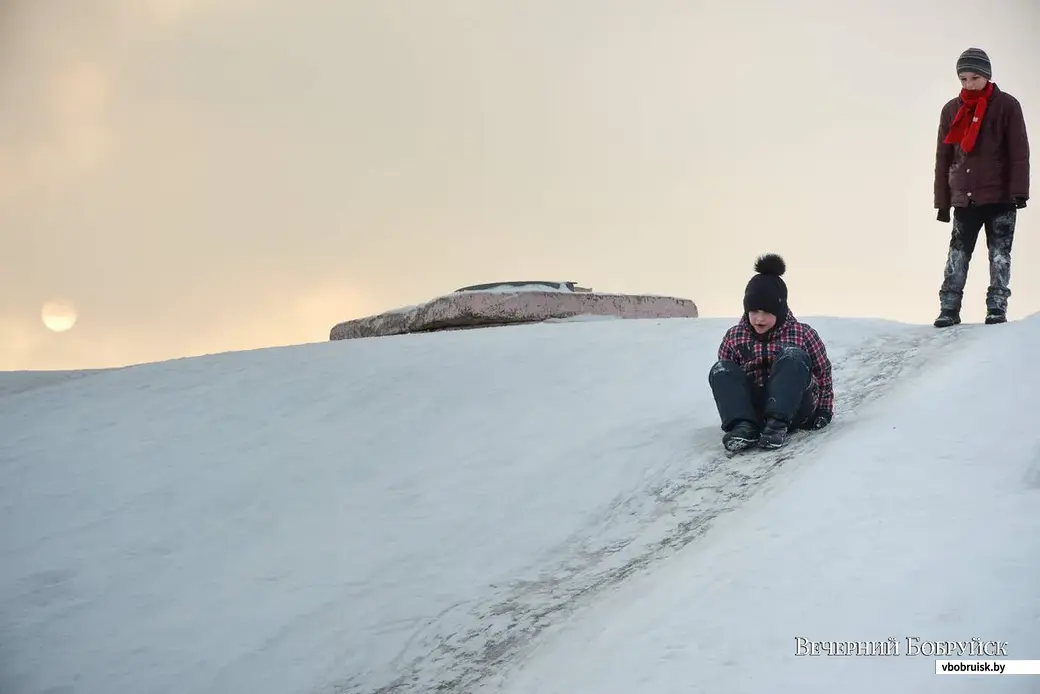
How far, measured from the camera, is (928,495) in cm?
372

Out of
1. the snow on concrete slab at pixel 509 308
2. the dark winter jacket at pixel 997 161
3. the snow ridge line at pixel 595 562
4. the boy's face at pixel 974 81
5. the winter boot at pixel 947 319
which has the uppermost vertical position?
the boy's face at pixel 974 81

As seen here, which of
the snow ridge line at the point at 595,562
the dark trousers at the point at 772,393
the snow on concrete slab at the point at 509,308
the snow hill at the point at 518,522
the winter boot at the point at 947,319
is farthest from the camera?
the snow on concrete slab at the point at 509,308

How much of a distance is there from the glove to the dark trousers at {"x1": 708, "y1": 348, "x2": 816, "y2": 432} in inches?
1.0

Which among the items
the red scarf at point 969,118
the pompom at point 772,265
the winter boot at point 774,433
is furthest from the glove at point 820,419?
the red scarf at point 969,118

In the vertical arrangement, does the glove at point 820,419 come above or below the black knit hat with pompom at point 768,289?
below

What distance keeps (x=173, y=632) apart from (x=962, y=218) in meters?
5.24

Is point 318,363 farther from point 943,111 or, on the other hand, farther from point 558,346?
point 943,111

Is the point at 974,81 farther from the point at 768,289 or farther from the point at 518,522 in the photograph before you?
the point at 518,522

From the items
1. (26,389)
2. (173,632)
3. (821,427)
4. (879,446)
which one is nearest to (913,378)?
(821,427)

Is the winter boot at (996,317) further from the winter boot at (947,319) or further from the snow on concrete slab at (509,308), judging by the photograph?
the snow on concrete slab at (509,308)

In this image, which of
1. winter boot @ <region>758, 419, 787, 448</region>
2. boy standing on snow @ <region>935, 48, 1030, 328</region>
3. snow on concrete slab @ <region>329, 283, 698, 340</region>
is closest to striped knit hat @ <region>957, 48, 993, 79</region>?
boy standing on snow @ <region>935, 48, 1030, 328</region>

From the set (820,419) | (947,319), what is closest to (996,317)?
(947,319)

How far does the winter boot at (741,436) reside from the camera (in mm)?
4918

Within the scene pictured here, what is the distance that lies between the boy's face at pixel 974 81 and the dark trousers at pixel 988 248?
73 centimetres
